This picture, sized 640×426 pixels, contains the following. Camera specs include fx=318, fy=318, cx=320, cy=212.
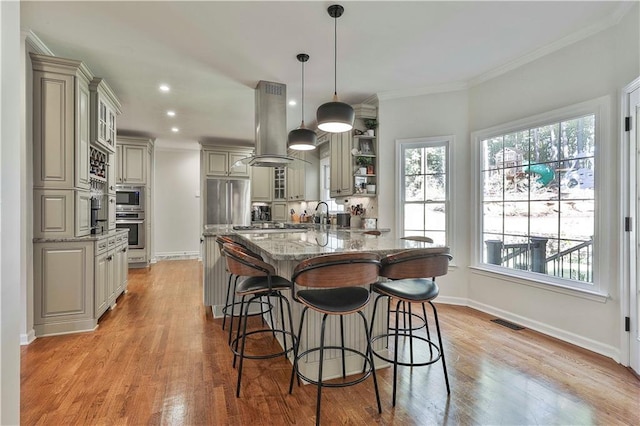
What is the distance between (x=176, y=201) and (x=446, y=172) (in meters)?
6.14

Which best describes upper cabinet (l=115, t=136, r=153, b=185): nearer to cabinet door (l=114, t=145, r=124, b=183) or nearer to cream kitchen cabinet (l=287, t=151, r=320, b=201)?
cabinet door (l=114, t=145, r=124, b=183)

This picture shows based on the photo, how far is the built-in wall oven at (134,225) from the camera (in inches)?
245

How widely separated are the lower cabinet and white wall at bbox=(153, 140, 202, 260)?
450 cm

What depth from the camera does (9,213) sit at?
103cm

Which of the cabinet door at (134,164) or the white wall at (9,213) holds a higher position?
the cabinet door at (134,164)

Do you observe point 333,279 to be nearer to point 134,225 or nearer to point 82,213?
point 82,213

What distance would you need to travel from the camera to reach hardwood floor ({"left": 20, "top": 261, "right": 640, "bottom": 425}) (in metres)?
1.79

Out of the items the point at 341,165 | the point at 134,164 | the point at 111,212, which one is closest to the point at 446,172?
the point at 341,165

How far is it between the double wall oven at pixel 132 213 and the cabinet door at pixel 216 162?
1.35 metres

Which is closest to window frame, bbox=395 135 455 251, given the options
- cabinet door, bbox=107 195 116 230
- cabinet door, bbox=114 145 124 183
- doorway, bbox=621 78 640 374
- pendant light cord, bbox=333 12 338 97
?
pendant light cord, bbox=333 12 338 97

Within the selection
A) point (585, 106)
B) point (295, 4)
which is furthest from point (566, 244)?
point (295, 4)

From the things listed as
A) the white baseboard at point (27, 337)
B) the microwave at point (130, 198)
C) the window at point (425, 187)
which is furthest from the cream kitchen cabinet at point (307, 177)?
the white baseboard at point (27, 337)

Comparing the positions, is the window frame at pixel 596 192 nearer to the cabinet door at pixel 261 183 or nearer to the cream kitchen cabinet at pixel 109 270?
the cream kitchen cabinet at pixel 109 270

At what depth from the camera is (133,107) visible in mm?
4809
